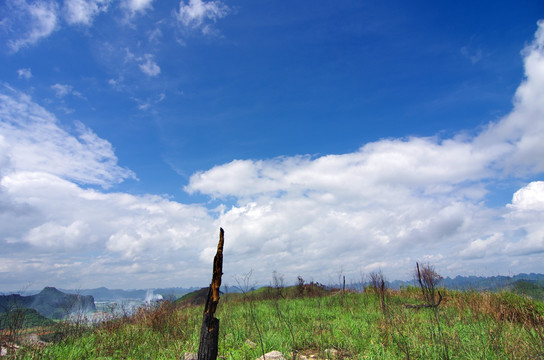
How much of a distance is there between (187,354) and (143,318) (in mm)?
5229

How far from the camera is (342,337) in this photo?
24.9 feet

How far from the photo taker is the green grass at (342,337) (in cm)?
603

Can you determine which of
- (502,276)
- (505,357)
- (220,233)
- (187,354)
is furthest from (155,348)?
(502,276)

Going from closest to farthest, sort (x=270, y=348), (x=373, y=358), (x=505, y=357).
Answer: (x=505, y=357) < (x=373, y=358) < (x=270, y=348)

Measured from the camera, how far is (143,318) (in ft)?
34.6

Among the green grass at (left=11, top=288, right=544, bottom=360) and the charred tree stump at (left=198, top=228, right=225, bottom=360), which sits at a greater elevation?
the charred tree stump at (left=198, top=228, right=225, bottom=360)

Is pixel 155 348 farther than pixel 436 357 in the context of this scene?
Yes

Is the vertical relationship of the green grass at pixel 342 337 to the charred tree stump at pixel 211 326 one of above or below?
below

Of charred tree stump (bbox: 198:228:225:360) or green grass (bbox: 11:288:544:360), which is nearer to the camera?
charred tree stump (bbox: 198:228:225:360)

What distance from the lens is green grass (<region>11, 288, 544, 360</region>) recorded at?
6.03 metres

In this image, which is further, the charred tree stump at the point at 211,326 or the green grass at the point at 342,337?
the green grass at the point at 342,337

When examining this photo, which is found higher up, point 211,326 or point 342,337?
point 211,326

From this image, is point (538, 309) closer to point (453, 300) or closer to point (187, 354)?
point (453, 300)

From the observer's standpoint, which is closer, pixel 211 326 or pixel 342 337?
pixel 211 326
